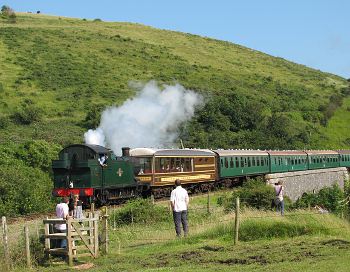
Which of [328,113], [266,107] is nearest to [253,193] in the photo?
[266,107]

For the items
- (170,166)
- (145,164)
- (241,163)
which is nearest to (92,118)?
(241,163)

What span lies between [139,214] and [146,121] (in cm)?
2542

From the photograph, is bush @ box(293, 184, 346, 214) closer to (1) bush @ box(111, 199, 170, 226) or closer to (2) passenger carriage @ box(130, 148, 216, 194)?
(2) passenger carriage @ box(130, 148, 216, 194)

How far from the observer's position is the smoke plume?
39.5 meters

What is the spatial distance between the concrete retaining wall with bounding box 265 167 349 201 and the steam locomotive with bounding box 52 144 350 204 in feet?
5.58

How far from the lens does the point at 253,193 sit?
85.2 feet

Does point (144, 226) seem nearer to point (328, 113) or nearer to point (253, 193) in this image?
point (253, 193)

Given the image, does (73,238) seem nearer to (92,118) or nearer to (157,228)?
(157,228)

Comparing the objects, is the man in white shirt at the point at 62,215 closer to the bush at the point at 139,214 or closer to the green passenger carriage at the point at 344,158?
the bush at the point at 139,214

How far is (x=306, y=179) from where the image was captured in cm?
4725

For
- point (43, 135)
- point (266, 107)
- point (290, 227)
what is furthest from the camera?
point (266, 107)

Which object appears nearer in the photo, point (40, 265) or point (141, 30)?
point (40, 265)

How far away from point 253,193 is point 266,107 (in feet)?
Result: 174

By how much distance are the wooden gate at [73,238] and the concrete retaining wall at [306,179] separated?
2373cm
